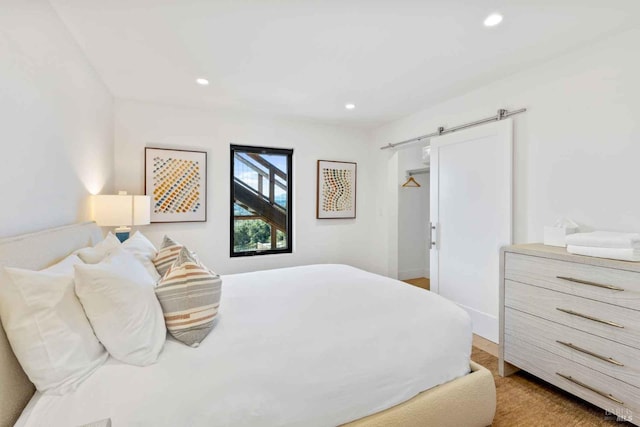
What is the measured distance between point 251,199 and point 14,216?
258 centimetres

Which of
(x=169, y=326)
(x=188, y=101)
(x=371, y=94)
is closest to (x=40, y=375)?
(x=169, y=326)

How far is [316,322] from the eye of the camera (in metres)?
1.47

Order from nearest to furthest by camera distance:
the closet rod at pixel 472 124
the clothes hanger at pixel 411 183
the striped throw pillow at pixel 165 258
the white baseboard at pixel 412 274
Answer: the striped throw pillow at pixel 165 258 → the closet rod at pixel 472 124 → the clothes hanger at pixel 411 183 → the white baseboard at pixel 412 274

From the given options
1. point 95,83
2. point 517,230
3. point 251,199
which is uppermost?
point 95,83

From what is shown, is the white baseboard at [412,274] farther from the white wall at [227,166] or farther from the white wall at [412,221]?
the white wall at [227,166]

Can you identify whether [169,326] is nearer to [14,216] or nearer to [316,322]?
[316,322]

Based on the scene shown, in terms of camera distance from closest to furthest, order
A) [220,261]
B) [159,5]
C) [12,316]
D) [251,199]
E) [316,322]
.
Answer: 1. [12,316]
2. [316,322]
3. [159,5]
4. [220,261]
5. [251,199]

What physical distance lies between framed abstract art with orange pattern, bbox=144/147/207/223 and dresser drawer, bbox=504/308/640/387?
3.21 meters

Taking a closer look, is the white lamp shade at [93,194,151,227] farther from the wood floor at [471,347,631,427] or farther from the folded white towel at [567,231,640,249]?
the folded white towel at [567,231,640,249]

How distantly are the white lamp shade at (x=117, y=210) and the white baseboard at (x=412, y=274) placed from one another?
3.91m

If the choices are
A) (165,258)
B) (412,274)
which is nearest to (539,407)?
(165,258)

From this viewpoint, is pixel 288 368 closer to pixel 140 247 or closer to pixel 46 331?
pixel 46 331

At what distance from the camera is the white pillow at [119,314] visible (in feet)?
3.52

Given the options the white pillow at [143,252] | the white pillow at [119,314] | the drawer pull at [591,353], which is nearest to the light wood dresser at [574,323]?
the drawer pull at [591,353]
